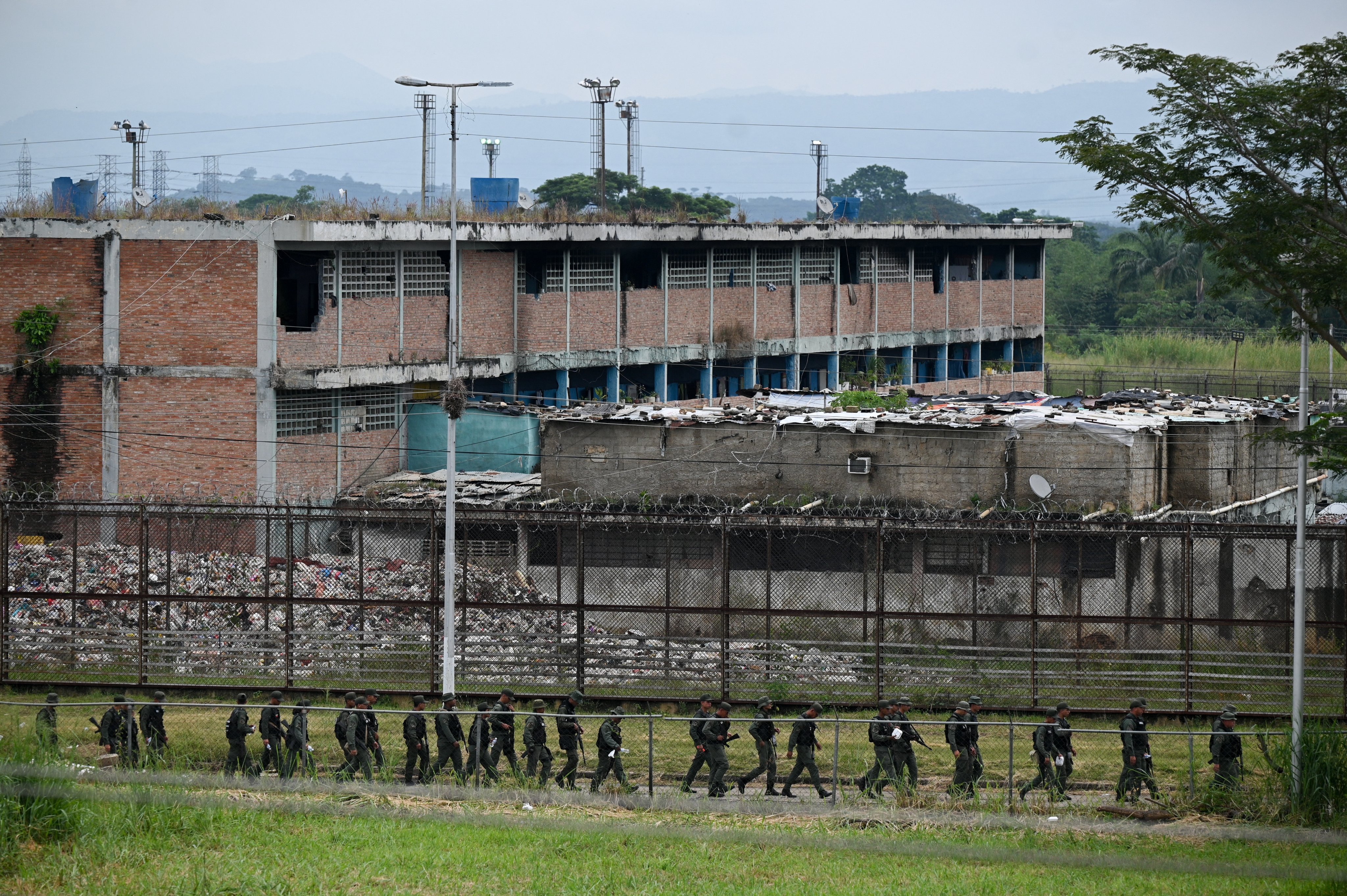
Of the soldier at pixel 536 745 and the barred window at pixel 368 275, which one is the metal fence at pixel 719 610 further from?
the barred window at pixel 368 275

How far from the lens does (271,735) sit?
55.0 feet

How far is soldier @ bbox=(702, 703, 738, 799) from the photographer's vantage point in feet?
53.7

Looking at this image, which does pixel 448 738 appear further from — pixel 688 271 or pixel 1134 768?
pixel 688 271

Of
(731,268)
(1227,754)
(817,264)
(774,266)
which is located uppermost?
(817,264)

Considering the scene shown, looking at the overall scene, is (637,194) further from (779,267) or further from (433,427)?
(433,427)

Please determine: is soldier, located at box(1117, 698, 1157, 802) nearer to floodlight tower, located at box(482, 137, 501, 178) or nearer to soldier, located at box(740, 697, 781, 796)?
soldier, located at box(740, 697, 781, 796)

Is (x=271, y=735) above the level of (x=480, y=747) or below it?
Answer: above

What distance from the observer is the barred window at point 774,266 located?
4450 centimetres

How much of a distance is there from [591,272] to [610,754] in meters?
24.9

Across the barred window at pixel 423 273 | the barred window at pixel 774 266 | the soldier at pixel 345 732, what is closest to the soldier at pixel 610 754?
the soldier at pixel 345 732

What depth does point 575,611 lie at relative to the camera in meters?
20.6

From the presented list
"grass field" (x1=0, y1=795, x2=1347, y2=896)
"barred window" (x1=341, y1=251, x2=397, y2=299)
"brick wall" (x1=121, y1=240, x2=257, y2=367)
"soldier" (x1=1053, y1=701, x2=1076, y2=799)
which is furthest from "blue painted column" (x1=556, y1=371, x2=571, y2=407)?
"grass field" (x1=0, y1=795, x2=1347, y2=896)

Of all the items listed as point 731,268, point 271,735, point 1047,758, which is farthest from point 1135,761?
point 731,268

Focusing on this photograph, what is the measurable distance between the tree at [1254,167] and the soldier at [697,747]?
772 centimetres
